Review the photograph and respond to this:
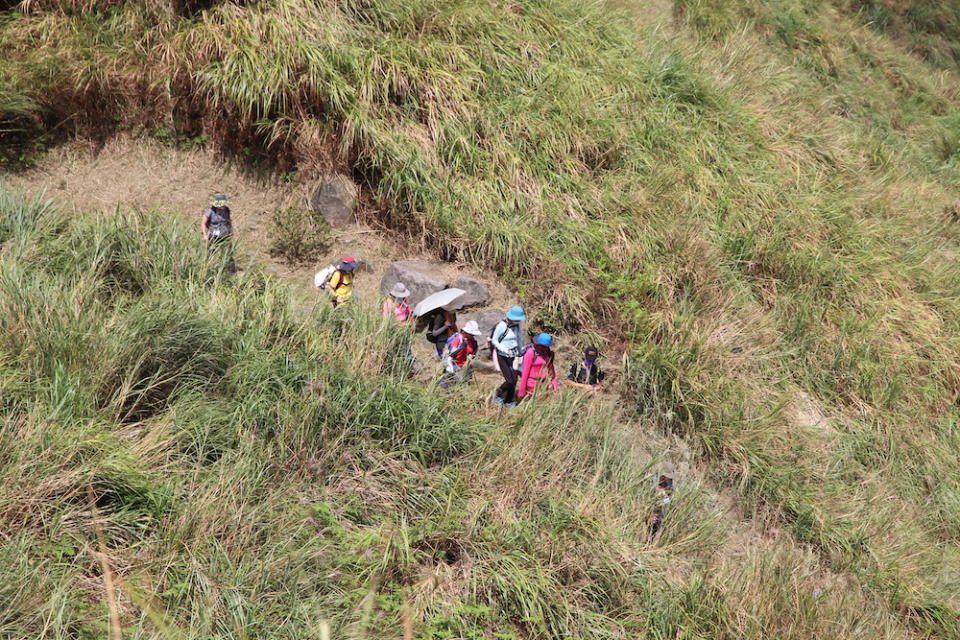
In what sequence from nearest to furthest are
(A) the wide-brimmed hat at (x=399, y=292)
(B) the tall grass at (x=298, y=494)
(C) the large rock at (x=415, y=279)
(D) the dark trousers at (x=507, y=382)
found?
(B) the tall grass at (x=298, y=494) → (D) the dark trousers at (x=507, y=382) → (A) the wide-brimmed hat at (x=399, y=292) → (C) the large rock at (x=415, y=279)

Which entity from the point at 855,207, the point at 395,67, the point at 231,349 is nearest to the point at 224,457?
the point at 231,349

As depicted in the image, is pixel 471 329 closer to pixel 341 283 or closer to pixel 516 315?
pixel 516 315

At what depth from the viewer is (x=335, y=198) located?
824 centimetres

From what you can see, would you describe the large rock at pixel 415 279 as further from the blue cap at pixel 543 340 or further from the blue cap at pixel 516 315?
the blue cap at pixel 543 340

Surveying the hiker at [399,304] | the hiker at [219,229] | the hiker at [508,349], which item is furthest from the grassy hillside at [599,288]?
the hiker at [399,304]

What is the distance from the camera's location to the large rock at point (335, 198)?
825 centimetres

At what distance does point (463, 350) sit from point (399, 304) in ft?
2.90

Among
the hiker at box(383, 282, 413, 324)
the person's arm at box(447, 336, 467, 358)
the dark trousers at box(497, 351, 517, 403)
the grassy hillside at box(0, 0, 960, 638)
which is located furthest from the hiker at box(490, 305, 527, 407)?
the hiker at box(383, 282, 413, 324)

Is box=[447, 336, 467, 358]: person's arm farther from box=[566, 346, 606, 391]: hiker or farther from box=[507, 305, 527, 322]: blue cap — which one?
box=[566, 346, 606, 391]: hiker

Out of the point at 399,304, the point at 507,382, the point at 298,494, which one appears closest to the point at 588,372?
the point at 507,382

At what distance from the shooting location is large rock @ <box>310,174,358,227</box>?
8250mm

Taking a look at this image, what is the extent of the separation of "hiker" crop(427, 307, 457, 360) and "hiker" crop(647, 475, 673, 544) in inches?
92.5

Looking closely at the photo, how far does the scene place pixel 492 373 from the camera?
7.27 meters

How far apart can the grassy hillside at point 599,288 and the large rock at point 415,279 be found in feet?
1.36
